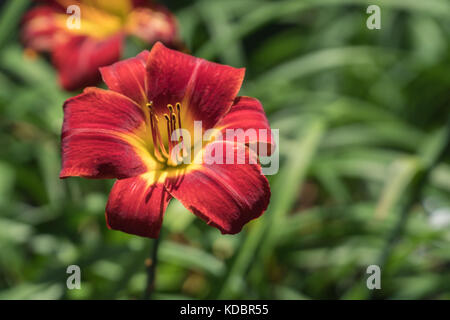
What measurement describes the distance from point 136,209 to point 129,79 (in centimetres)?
17

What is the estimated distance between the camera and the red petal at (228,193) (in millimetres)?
485

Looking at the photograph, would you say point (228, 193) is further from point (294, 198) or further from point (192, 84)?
point (294, 198)

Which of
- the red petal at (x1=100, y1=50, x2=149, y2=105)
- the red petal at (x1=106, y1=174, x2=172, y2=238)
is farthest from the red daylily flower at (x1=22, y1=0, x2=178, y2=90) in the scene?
the red petal at (x1=106, y1=174, x2=172, y2=238)

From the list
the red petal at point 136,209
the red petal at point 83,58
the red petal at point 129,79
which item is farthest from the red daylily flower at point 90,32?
the red petal at point 136,209

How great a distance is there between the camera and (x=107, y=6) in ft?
3.43

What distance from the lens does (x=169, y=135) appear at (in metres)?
0.55

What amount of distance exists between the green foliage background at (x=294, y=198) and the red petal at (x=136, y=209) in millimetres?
312

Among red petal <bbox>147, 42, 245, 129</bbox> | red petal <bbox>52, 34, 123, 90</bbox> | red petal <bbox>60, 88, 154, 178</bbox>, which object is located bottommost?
red petal <bbox>60, 88, 154, 178</bbox>

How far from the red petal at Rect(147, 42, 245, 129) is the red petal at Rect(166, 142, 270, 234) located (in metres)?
0.07

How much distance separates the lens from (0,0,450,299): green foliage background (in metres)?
0.85

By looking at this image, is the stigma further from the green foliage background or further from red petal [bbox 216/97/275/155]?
the green foliage background

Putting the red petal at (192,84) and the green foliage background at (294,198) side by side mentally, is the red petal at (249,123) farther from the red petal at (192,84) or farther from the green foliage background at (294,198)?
the green foliage background at (294,198)
